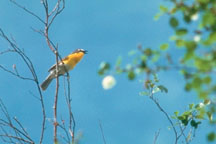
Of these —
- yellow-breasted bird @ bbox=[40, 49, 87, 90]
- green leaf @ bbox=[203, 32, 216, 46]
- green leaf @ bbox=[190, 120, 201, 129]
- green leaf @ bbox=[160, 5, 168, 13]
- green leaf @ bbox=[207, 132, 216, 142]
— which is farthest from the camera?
yellow-breasted bird @ bbox=[40, 49, 87, 90]

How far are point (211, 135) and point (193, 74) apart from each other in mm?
267

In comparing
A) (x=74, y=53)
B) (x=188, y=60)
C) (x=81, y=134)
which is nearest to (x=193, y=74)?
(x=188, y=60)

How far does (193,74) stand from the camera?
187 centimetres

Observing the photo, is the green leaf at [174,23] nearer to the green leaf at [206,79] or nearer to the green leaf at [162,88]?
the green leaf at [206,79]

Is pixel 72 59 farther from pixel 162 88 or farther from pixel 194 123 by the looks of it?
pixel 194 123

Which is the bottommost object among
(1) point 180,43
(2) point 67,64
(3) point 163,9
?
(1) point 180,43

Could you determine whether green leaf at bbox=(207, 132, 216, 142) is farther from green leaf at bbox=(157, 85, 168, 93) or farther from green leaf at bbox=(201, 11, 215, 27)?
green leaf at bbox=(157, 85, 168, 93)

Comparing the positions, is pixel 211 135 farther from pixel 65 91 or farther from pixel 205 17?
pixel 65 91

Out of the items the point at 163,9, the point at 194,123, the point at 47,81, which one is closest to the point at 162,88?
the point at 194,123

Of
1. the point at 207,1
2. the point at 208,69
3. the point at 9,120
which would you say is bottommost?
the point at 208,69

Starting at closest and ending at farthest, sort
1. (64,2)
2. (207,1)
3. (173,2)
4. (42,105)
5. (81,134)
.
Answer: (207,1)
(173,2)
(81,134)
(42,105)
(64,2)

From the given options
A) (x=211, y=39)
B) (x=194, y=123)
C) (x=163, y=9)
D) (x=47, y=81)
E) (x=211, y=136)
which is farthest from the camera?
(x=47, y=81)

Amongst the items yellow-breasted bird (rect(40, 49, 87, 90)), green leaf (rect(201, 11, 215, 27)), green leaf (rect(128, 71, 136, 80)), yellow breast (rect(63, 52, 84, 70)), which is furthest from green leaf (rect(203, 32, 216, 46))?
yellow breast (rect(63, 52, 84, 70))

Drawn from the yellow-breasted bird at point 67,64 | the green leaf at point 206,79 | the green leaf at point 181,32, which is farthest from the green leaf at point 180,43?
the yellow-breasted bird at point 67,64
